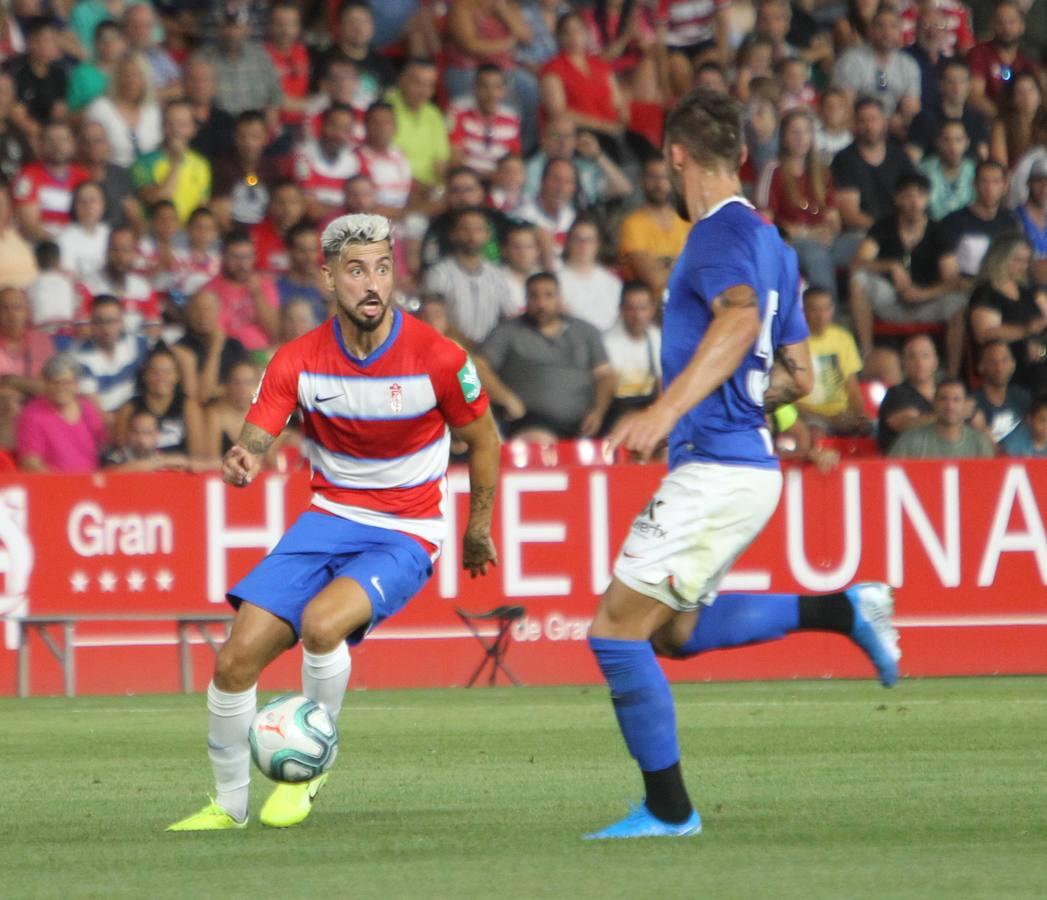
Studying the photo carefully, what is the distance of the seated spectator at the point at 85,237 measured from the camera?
1575 cm

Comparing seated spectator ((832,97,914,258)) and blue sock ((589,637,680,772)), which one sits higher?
seated spectator ((832,97,914,258))

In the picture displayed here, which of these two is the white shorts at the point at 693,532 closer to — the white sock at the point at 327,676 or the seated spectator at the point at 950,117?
the white sock at the point at 327,676

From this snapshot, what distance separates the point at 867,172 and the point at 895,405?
3.31 m

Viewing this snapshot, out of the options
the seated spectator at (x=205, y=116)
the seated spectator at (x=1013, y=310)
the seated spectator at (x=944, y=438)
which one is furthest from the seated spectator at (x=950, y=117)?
the seated spectator at (x=205, y=116)

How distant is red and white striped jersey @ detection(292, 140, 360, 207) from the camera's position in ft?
55.3

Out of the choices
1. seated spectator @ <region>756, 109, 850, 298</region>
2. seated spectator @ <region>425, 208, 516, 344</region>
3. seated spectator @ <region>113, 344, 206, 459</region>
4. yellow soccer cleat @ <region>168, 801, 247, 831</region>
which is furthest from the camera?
seated spectator @ <region>756, 109, 850, 298</region>

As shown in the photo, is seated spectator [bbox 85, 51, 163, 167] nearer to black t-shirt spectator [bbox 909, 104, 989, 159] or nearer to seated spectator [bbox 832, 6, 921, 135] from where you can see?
seated spectator [bbox 832, 6, 921, 135]

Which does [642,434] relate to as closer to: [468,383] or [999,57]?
[468,383]

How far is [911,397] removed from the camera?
1555cm

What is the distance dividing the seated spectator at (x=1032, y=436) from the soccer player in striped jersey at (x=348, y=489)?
8214 mm

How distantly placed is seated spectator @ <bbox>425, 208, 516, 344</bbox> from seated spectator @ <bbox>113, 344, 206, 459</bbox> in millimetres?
2105

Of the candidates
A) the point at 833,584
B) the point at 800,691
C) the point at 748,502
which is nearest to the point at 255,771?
the point at 748,502

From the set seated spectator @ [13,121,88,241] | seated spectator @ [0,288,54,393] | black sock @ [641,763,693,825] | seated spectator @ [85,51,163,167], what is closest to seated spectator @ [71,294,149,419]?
seated spectator @ [0,288,54,393]

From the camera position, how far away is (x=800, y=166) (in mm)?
17656
